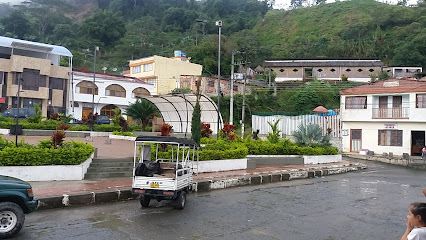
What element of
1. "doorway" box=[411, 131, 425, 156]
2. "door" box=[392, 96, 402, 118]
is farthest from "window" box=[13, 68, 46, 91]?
"doorway" box=[411, 131, 425, 156]

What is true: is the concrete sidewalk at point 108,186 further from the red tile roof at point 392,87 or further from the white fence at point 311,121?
the red tile roof at point 392,87

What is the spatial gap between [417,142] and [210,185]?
80.8ft

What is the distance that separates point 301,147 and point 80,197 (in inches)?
594

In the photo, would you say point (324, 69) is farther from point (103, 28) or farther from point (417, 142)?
point (103, 28)

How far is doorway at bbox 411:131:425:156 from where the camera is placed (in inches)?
1127

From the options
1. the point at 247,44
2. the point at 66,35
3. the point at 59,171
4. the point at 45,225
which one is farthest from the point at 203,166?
the point at 66,35

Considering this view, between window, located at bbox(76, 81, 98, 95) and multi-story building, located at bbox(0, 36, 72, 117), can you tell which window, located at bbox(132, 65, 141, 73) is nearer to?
window, located at bbox(76, 81, 98, 95)

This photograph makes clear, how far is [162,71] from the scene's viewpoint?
1959 inches

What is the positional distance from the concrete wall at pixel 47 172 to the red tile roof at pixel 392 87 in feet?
87.3

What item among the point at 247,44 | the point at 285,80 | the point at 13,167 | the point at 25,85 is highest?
the point at 247,44

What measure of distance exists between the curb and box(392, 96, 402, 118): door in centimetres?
1075

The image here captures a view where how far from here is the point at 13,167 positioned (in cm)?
1040

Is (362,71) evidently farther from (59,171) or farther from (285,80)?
(59,171)

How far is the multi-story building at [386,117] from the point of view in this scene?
28094 mm
